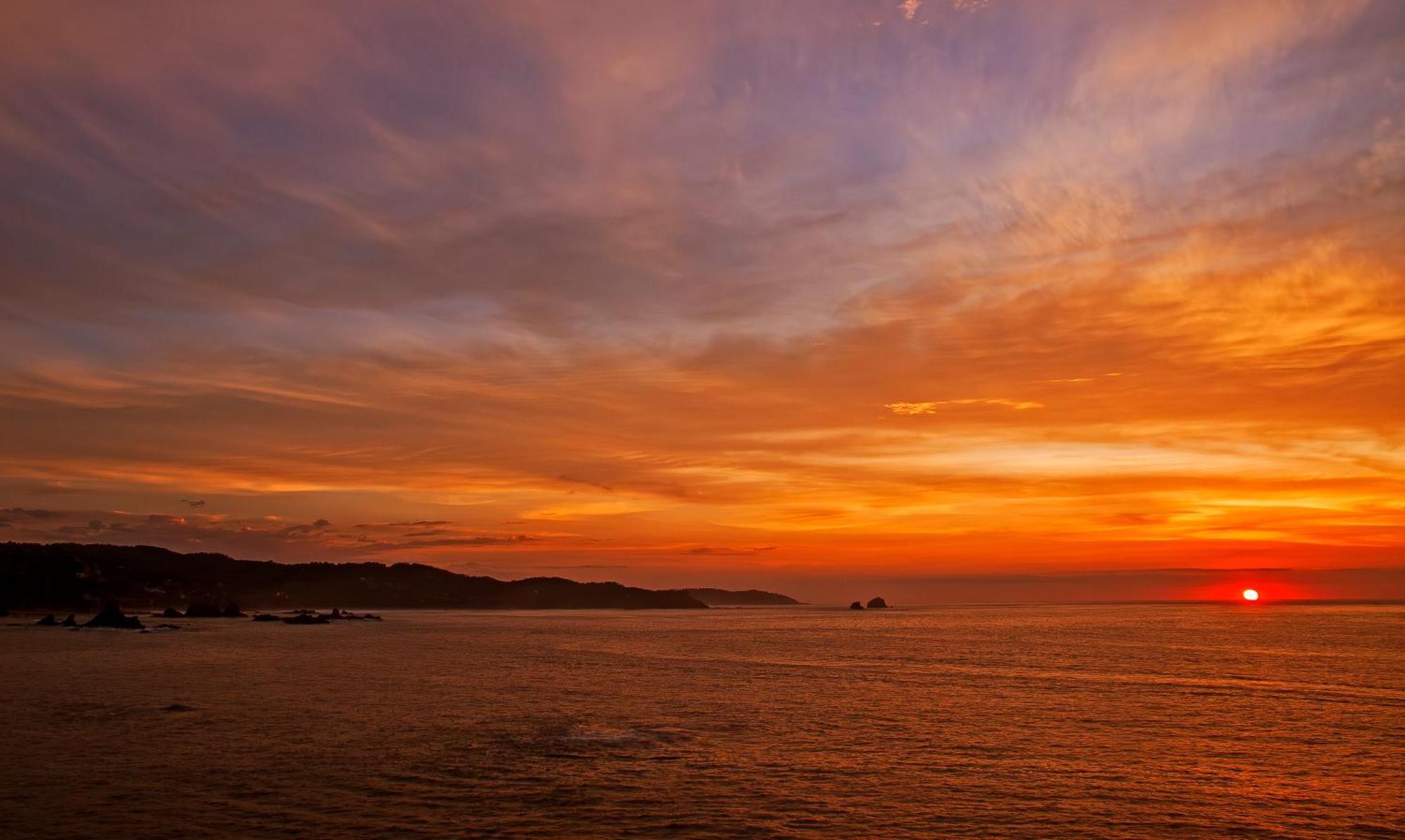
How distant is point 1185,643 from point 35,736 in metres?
129

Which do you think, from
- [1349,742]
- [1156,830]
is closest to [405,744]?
[1156,830]

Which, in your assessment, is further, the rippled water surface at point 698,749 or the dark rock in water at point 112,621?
the dark rock in water at point 112,621

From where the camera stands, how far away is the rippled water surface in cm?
3086

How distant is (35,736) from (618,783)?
3036cm

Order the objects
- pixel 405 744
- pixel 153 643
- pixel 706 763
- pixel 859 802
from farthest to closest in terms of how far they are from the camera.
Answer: pixel 153 643
pixel 405 744
pixel 706 763
pixel 859 802

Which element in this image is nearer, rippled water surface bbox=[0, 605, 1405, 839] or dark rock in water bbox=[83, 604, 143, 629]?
rippled water surface bbox=[0, 605, 1405, 839]

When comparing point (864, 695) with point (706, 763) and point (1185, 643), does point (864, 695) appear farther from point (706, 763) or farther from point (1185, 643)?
point (1185, 643)

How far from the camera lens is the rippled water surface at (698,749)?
3086cm

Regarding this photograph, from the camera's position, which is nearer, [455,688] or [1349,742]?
[1349,742]

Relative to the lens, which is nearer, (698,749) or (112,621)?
(698,749)

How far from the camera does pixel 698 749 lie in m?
43.7

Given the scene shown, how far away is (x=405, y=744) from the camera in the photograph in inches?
1738

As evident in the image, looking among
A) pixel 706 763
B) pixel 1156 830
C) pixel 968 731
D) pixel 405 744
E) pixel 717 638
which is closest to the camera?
pixel 1156 830

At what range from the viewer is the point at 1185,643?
422 ft
